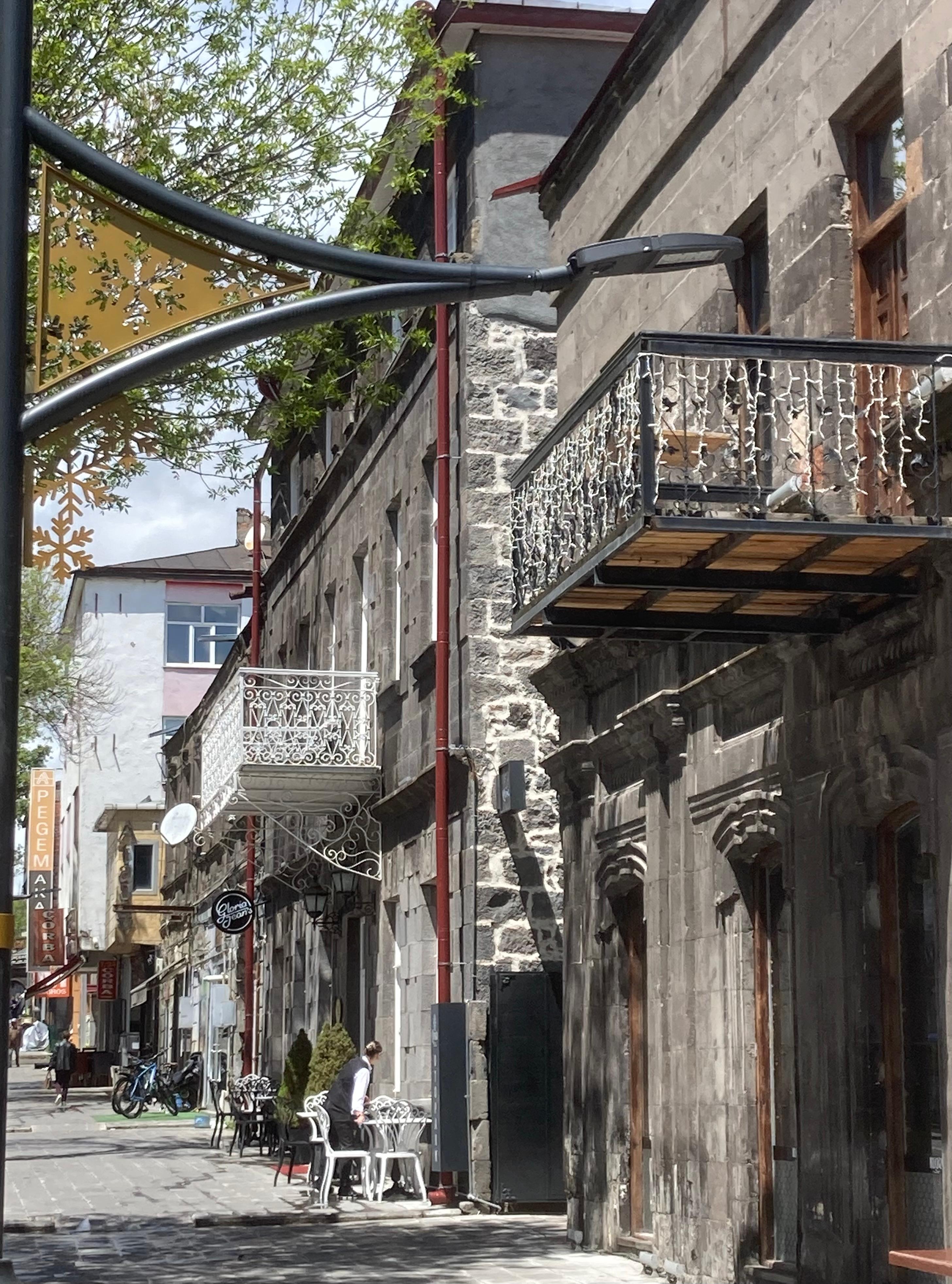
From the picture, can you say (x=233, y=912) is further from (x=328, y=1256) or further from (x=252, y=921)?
(x=328, y=1256)

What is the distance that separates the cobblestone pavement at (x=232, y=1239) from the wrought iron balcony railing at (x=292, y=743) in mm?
4262

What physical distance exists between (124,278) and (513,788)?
11.0 metres

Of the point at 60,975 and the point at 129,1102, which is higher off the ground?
the point at 60,975

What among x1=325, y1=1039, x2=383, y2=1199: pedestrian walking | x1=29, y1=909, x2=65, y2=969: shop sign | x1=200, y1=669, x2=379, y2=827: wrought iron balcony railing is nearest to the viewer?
x1=325, y1=1039, x2=383, y2=1199: pedestrian walking

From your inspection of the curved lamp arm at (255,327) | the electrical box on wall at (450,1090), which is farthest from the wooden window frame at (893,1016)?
the electrical box on wall at (450,1090)

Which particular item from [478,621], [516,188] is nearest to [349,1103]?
[478,621]

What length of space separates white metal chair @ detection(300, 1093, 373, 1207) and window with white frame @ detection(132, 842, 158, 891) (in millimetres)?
33893

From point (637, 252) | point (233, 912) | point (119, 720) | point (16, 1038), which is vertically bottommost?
point (16, 1038)

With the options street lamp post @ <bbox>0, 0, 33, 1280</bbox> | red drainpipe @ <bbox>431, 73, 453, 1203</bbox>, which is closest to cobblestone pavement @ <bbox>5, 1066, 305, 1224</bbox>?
red drainpipe @ <bbox>431, 73, 453, 1203</bbox>

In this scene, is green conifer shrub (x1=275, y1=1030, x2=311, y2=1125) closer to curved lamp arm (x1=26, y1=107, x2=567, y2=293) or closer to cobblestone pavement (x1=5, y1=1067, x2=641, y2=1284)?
cobblestone pavement (x1=5, y1=1067, x2=641, y2=1284)

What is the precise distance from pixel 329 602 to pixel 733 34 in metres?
15.6

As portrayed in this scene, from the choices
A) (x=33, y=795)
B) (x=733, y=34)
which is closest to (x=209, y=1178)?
(x=733, y=34)

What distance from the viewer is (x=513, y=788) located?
17891mm

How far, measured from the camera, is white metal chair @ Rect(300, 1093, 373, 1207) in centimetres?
1792
